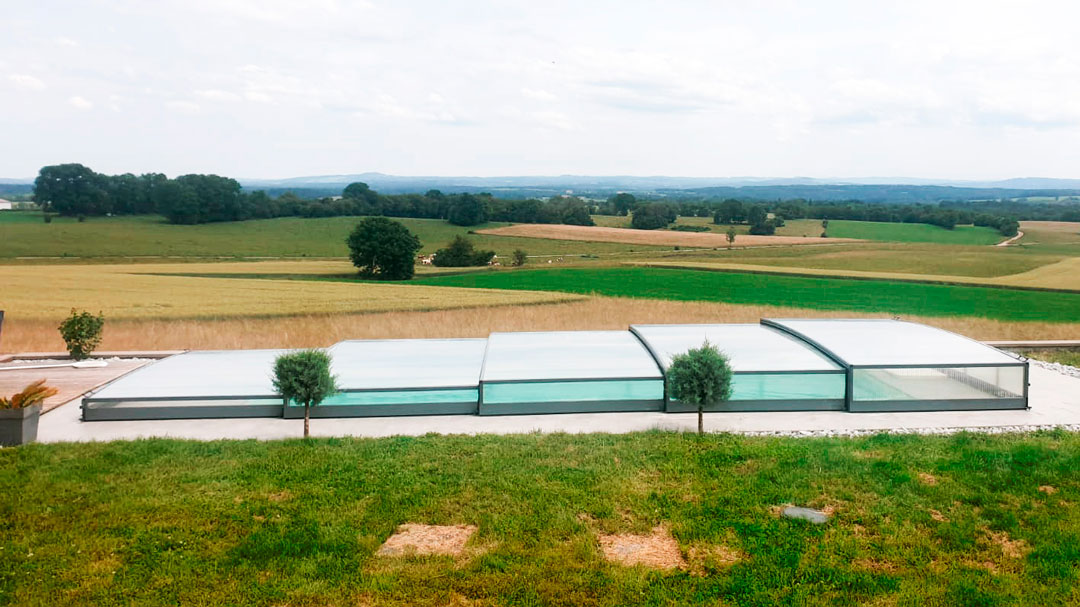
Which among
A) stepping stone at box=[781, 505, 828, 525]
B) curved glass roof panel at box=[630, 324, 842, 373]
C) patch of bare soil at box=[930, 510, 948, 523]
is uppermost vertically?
curved glass roof panel at box=[630, 324, 842, 373]

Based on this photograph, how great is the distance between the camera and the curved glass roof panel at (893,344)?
714 inches

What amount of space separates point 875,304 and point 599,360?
73.3 feet

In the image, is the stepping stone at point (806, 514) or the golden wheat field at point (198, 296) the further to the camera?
the golden wheat field at point (198, 296)

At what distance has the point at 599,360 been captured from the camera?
18.7 metres

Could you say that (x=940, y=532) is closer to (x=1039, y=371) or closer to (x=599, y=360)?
(x=599, y=360)

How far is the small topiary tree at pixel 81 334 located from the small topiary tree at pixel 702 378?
56.3 ft

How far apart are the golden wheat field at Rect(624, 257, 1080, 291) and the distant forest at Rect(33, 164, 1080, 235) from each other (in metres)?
19.8

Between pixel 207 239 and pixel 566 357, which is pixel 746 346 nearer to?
pixel 566 357

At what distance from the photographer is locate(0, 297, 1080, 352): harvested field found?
2664 cm

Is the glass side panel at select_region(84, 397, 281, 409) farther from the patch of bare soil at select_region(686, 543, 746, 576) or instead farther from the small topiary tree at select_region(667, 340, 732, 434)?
the patch of bare soil at select_region(686, 543, 746, 576)

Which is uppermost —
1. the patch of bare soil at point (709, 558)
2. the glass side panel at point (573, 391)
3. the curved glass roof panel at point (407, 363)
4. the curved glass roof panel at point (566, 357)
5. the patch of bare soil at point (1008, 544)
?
the curved glass roof panel at point (566, 357)

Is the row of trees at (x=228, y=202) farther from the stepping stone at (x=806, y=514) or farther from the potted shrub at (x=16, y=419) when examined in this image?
the stepping stone at (x=806, y=514)

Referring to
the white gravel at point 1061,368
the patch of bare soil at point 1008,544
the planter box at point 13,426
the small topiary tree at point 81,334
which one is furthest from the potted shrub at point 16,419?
the white gravel at point 1061,368

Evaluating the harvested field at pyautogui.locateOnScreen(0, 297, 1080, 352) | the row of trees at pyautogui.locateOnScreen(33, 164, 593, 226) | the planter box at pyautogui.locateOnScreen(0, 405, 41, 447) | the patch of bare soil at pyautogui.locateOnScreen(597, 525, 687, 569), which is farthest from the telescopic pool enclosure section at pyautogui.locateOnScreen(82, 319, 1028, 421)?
the row of trees at pyautogui.locateOnScreen(33, 164, 593, 226)
